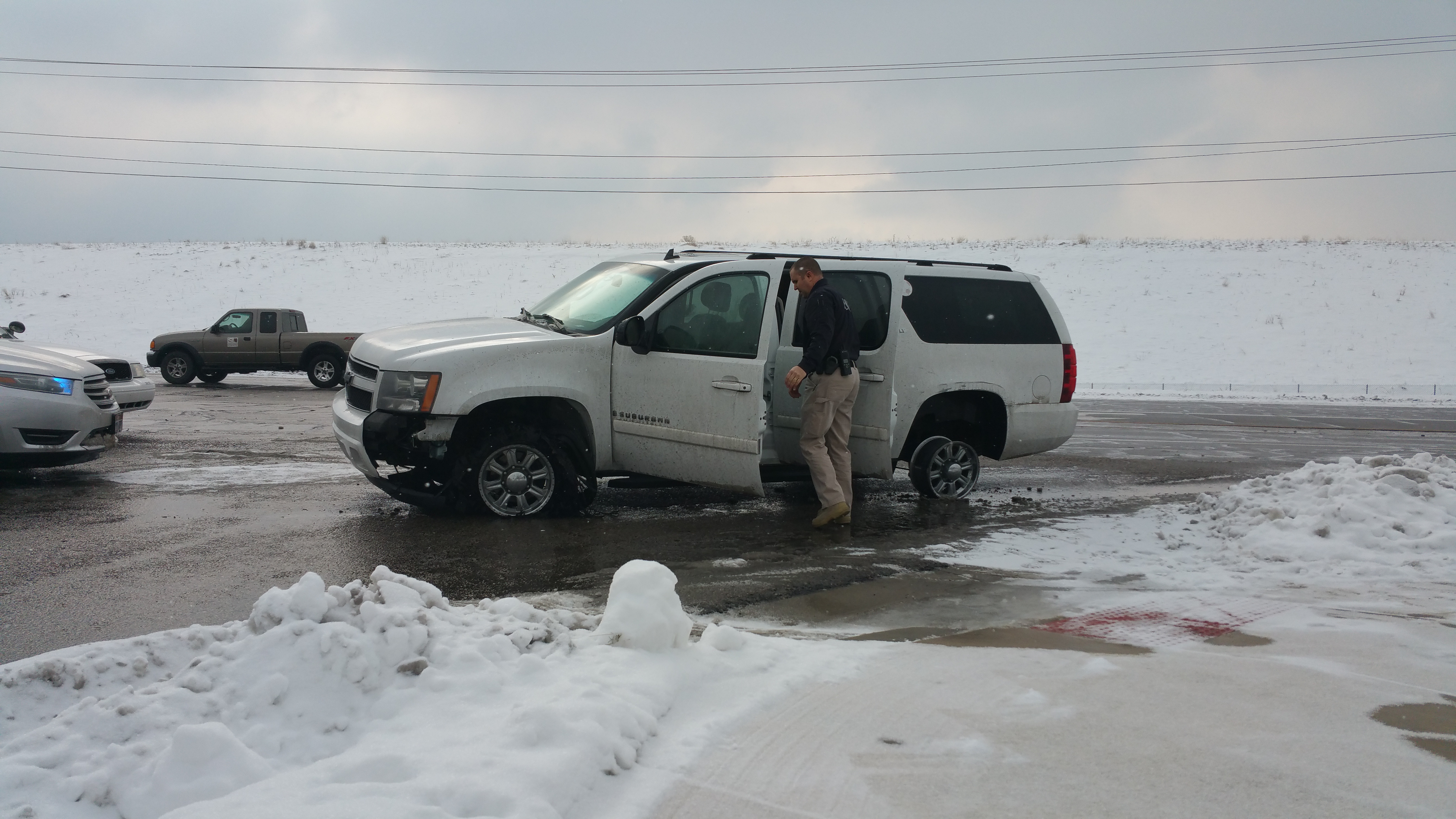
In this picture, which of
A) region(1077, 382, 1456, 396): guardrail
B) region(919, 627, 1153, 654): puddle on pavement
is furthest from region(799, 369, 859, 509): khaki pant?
region(1077, 382, 1456, 396): guardrail

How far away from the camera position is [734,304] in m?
7.48

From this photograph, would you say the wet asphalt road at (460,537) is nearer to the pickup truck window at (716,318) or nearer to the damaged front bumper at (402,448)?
the damaged front bumper at (402,448)

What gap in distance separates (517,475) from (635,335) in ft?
4.20

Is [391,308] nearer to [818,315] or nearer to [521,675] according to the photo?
[818,315]

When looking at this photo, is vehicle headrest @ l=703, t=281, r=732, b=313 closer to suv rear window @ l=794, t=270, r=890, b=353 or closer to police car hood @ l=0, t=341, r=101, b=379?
suv rear window @ l=794, t=270, r=890, b=353

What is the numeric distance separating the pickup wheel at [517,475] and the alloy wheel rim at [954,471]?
10.2ft

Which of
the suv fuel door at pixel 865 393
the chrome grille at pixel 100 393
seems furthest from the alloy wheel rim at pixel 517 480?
the chrome grille at pixel 100 393

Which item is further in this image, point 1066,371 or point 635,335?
point 1066,371

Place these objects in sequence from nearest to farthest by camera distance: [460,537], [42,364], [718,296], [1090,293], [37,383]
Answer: [460,537]
[718,296]
[37,383]
[42,364]
[1090,293]

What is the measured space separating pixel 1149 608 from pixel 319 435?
9.83 metres

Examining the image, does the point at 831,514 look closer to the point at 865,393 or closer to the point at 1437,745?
the point at 865,393

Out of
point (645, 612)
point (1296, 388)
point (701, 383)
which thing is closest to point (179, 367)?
point (701, 383)

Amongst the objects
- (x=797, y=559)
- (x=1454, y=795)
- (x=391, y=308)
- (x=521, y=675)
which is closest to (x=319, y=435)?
(x=797, y=559)

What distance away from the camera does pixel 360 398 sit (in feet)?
23.9
